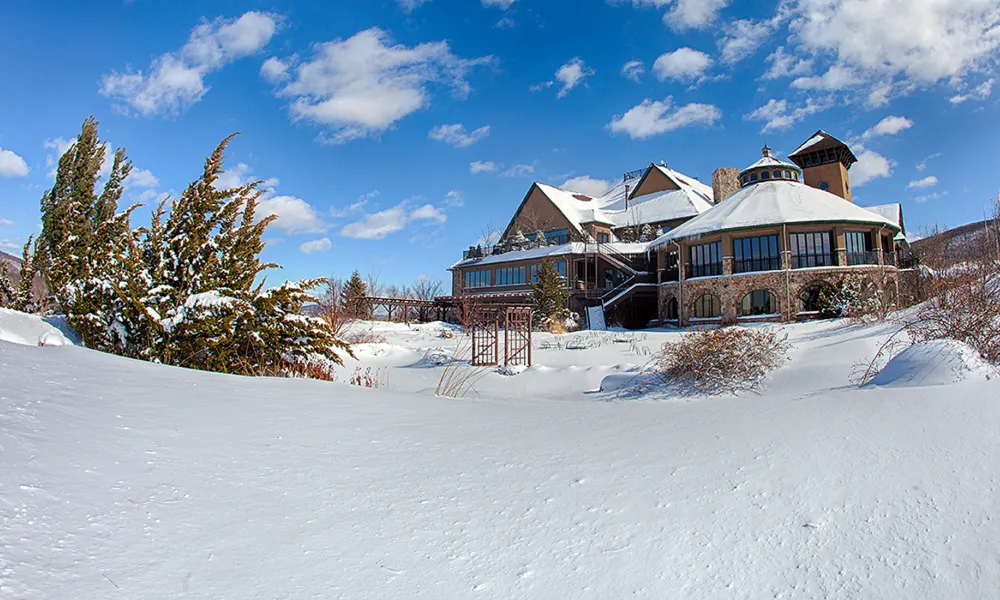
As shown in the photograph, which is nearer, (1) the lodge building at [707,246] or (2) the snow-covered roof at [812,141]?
(1) the lodge building at [707,246]

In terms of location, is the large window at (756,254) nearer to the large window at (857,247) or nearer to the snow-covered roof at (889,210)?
the large window at (857,247)

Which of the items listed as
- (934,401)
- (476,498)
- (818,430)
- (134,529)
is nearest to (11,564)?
(134,529)

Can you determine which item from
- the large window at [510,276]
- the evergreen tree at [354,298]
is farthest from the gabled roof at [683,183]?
the evergreen tree at [354,298]

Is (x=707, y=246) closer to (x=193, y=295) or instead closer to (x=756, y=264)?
(x=756, y=264)

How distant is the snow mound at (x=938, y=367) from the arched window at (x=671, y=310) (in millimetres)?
26180

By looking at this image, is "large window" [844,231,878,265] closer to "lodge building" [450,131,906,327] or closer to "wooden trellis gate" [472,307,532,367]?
"lodge building" [450,131,906,327]

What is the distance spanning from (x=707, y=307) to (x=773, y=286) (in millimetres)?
3401

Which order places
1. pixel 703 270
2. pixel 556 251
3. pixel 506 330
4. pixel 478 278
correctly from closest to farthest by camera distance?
1. pixel 506 330
2. pixel 703 270
3. pixel 556 251
4. pixel 478 278

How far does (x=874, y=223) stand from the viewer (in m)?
27.7

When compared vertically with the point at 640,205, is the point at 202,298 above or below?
below

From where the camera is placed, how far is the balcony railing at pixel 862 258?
27.4 m

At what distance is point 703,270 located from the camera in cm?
2988

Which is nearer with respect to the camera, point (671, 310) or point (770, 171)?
point (671, 310)

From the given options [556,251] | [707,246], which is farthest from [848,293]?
[556,251]
